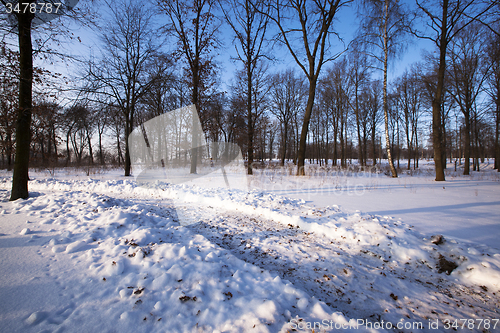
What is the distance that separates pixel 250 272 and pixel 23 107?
25.7ft

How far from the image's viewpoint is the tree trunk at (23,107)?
5441mm

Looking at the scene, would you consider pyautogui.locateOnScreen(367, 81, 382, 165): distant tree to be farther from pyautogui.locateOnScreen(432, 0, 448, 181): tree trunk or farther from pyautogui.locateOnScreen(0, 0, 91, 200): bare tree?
pyautogui.locateOnScreen(0, 0, 91, 200): bare tree

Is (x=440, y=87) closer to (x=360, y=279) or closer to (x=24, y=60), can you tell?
(x=360, y=279)

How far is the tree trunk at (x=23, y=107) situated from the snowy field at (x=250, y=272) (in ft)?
4.26

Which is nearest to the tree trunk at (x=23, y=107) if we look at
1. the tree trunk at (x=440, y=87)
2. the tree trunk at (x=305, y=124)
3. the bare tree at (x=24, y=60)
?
the bare tree at (x=24, y=60)

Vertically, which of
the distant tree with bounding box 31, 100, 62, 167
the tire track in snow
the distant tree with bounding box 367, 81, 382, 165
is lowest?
the tire track in snow

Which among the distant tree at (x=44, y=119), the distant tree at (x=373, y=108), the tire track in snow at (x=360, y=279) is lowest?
the tire track in snow at (x=360, y=279)

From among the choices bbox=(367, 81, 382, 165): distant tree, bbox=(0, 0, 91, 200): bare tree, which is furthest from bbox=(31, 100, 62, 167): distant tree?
bbox=(367, 81, 382, 165): distant tree

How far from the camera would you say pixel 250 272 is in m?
2.49

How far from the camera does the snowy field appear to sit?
1.77m

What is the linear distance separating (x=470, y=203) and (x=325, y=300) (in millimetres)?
6260

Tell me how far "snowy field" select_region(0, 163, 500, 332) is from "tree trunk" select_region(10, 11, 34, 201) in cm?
130

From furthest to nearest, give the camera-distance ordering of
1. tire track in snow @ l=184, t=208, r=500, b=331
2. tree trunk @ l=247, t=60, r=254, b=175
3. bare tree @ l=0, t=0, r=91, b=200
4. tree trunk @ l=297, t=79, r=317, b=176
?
tree trunk @ l=247, t=60, r=254, b=175
tree trunk @ l=297, t=79, r=317, b=176
bare tree @ l=0, t=0, r=91, b=200
tire track in snow @ l=184, t=208, r=500, b=331

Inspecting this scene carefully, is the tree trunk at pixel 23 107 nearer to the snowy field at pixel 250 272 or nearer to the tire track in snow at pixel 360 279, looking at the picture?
the snowy field at pixel 250 272
